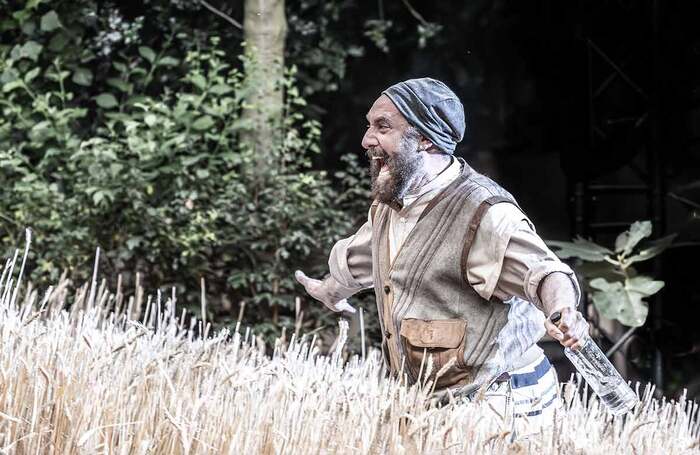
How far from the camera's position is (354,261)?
3053mm

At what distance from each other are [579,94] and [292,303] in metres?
1.97

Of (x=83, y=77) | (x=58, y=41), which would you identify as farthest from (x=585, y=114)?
(x=58, y=41)

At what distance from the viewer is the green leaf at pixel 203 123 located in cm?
590

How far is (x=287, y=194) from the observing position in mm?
5801

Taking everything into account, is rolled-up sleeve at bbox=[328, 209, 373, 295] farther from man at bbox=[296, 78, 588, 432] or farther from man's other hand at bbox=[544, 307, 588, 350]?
man's other hand at bbox=[544, 307, 588, 350]

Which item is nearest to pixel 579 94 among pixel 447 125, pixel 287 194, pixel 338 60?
pixel 338 60

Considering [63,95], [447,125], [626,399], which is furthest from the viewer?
[63,95]

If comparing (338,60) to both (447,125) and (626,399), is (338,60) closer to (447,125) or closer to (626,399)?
(447,125)

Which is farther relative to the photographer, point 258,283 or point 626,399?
point 258,283

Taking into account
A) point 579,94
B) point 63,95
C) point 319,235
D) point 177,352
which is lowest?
point 177,352

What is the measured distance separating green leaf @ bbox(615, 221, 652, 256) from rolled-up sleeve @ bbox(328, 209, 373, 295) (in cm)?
274

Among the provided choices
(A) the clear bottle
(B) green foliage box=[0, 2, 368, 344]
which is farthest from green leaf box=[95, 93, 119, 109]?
(A) the clear bottle

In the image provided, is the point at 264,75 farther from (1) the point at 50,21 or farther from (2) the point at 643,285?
(2) the point at 643,285

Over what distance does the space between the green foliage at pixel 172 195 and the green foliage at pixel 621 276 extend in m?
1.17
